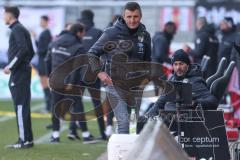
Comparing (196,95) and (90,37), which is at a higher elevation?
(90,37)

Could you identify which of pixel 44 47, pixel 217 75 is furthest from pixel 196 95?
pixel 44 47

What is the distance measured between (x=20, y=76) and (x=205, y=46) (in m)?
5.29

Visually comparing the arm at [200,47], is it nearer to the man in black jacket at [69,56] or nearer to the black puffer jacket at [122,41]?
the man in black jacket at [69,56]

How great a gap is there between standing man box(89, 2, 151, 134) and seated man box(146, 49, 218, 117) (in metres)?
0.34

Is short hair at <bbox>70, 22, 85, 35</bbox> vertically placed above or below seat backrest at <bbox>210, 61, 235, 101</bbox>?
above

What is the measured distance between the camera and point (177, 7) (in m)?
21.7

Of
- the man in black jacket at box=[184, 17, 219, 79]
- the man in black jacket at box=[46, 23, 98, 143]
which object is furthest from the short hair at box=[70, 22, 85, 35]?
the man in black jacket at box=[184, 17, 219, 79]

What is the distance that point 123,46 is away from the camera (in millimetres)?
10242

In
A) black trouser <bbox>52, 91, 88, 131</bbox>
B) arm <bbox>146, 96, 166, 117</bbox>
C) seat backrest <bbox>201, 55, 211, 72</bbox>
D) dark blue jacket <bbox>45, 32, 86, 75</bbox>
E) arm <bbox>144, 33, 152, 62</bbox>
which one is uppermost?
arm <bbox>144, 33, 152, 62</bbox>

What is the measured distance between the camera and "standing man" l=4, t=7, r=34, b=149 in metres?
12.3

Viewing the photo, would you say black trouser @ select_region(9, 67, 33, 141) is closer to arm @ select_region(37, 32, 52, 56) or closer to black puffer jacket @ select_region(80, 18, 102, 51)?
black puffer jacket @ select_region(80, 18, 102, 51)

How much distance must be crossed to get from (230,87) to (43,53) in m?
4.73

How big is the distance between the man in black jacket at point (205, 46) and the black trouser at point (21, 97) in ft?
16.1

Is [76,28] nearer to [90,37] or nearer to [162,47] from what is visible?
[90,37]
